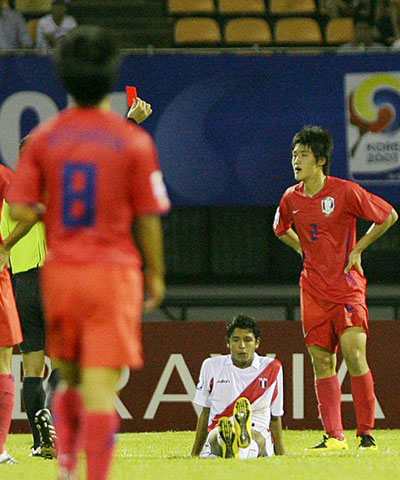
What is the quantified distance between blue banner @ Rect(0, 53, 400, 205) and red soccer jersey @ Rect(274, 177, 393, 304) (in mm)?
3186

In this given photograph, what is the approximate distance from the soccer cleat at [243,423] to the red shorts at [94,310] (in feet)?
10.5

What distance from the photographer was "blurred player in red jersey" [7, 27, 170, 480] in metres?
3.75

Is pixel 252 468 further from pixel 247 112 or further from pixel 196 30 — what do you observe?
pixel 196 30

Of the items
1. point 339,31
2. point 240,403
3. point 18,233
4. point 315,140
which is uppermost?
point 339,31

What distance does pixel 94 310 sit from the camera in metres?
3.76

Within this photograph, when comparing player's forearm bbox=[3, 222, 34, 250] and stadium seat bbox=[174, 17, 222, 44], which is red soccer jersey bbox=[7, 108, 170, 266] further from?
stadium seat bbox=[174, 17, 222, 44]

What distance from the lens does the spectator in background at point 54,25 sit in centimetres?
1243

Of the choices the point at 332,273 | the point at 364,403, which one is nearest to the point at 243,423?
the point at 364,403

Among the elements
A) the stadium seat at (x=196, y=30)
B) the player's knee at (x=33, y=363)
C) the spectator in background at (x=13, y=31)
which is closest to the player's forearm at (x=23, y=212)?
the player's knee at (x=33, y=363)

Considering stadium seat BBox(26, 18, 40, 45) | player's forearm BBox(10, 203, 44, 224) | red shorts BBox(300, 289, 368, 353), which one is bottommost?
red shorts BBox(300, 289, 368, 353)

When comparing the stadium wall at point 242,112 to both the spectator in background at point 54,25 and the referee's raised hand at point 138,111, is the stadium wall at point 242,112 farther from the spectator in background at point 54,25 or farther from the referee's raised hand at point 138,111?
the referee's raised hand at point 138,111

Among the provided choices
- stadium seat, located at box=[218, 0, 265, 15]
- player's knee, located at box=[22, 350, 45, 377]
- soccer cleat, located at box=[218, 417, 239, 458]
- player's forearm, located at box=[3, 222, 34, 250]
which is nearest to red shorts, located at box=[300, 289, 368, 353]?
soccer cleat, located at box=[218, 417, 239, 458]

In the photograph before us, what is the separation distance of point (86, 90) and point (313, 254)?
3633mm

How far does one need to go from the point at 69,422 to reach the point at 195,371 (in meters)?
5.88
